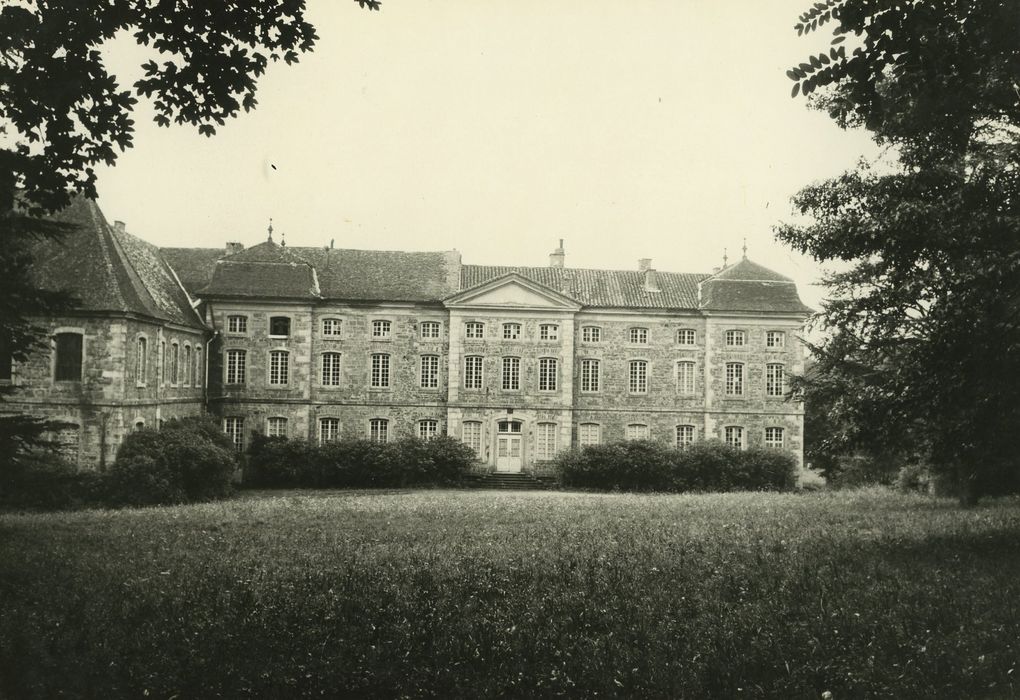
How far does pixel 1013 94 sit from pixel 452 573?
919 centimetres

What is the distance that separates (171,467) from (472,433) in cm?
1296

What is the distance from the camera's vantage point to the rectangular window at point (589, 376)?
34.4m

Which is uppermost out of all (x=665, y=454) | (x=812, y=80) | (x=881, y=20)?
(x=881, y=20)

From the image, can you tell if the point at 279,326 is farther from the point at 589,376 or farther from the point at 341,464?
the point at 589,376

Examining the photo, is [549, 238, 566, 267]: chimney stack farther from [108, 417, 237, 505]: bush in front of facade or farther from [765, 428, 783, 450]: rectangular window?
[108, 417, 237, 505]: bush in front of facade

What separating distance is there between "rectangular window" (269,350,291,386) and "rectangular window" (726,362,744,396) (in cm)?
1858

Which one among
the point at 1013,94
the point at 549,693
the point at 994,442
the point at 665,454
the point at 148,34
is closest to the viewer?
the point at 549,693

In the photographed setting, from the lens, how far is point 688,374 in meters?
34.6

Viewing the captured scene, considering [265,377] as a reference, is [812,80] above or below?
above

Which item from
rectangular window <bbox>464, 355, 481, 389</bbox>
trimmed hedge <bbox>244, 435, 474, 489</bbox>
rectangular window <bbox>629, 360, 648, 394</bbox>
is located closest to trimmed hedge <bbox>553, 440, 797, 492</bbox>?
rectangular window <bbox>629, 360, 648, 394</bbox>

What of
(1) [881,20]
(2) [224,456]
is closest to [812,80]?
(1) [881,20]

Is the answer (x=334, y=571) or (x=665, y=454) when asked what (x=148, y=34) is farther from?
(x=665, y=454)

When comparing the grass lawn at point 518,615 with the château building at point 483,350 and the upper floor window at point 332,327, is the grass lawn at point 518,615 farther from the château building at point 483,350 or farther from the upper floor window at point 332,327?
the upper floor window at point 332,327

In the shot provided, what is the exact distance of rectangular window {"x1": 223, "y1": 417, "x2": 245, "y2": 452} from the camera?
107 ft
